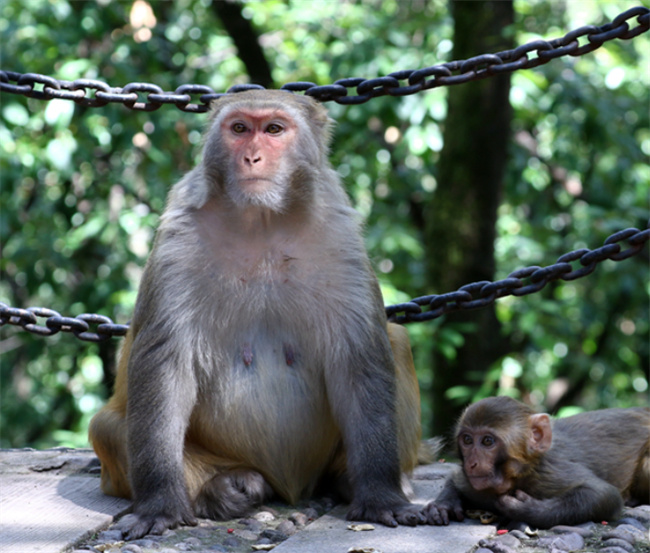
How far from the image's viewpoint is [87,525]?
11.6ft

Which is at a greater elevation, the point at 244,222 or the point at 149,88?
the point at 149,88

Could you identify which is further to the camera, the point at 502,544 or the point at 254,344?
the point at 254,344

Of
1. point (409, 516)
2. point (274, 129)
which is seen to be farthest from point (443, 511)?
point (274, 129)

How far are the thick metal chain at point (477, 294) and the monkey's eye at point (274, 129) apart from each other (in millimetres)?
1166

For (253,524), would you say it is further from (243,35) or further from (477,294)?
(243,35)

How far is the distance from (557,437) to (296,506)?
1136mm

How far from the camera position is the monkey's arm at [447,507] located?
3.56 metres

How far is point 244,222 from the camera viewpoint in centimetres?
379

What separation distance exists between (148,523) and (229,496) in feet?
1.22

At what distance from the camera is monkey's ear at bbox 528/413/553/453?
362 centimetres

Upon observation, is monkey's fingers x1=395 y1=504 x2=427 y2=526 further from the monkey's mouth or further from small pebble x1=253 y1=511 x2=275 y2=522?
small pebble x1=253 y1=511 x2=275 y2=522

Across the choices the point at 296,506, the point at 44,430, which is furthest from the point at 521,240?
the point at 44,430

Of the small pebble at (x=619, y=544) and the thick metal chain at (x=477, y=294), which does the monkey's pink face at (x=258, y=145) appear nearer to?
the thick metal chain at (x=477, y=294)

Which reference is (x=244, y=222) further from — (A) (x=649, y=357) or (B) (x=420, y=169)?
(A) (x=649, y=357)
